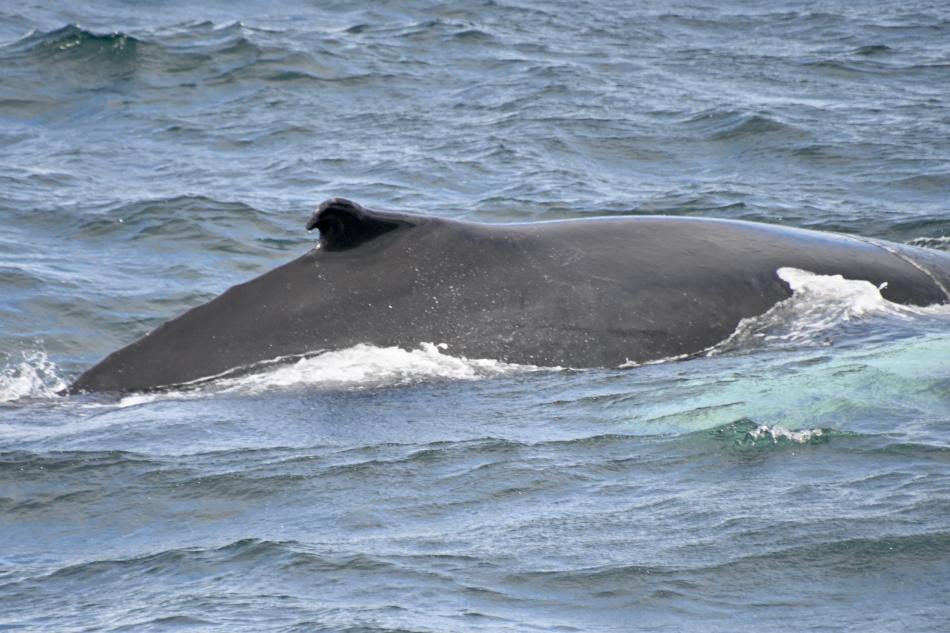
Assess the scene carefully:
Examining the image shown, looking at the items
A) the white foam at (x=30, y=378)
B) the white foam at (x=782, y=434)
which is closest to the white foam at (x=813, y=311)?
the white foam at (x=782, y=434)

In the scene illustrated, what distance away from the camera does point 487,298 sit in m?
8.42

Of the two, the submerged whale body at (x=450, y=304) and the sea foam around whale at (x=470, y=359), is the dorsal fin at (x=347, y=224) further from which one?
the sea foam around whale at (x=470, y=359)

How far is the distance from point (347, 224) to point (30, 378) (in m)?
2.73

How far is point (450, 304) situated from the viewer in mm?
8406

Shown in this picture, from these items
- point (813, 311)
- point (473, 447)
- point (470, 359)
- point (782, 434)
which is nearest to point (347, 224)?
point (470, 359)

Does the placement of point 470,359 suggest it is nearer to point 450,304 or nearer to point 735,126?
point 450,304

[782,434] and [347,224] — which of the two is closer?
[782,434]

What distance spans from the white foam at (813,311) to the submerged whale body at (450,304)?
10 cm

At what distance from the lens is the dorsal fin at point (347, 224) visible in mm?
8047

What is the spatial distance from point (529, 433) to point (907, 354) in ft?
7.07

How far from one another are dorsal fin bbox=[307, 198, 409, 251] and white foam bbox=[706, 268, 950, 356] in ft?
6.21

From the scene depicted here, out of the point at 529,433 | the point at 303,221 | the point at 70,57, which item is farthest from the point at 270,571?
the point at 70,57

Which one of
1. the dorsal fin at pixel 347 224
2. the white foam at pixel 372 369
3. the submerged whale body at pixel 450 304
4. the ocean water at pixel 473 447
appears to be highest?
the dorsal fin at pixel 347 224

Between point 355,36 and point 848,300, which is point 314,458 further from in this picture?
point 355,36
